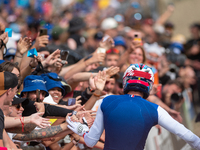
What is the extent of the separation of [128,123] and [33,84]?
1762 millimetres

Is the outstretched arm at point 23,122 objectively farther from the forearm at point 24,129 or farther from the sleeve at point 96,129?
the sleeve at point 96,129

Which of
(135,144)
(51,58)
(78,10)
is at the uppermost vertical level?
(78,10)

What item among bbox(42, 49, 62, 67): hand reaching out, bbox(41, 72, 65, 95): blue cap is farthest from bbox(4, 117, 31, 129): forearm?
bbox(42, 49, 62, 67): hand reaching out

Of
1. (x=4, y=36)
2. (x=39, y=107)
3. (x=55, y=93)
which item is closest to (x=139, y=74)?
(x=39, y=107)

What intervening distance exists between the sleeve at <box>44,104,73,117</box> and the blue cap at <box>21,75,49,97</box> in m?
0.27

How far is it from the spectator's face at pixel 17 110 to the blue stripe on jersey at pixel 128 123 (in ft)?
4.57

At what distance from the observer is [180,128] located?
10.6 ft

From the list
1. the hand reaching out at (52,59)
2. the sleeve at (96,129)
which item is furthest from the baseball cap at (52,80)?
the sleeve at (96,129)

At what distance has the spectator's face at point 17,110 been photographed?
4.04 meters

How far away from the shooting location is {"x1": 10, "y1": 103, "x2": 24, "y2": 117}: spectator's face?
4.04 meters

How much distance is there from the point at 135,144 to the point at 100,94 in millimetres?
1405

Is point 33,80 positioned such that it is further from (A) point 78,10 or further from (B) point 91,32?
(A) point 78,10

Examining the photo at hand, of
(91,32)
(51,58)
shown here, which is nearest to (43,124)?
(51,58)

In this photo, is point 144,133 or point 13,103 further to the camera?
point 13,103
